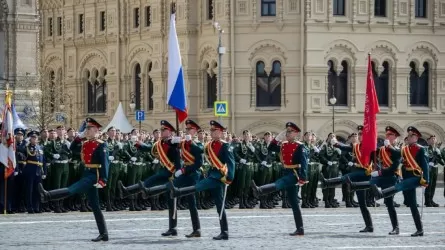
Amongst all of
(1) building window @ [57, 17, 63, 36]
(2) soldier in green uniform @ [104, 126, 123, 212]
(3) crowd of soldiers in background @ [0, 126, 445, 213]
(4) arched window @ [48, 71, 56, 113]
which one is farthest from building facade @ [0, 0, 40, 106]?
(1) building window @ [57, 17, 63, 36]

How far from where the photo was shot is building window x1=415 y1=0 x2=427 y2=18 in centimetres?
6700

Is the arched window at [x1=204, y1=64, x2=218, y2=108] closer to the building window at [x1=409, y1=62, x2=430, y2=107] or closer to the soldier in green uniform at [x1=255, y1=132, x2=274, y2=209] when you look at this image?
the building window at [x1=409, y1=62, x2=430, y2=107]

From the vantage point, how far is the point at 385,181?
25156 mm

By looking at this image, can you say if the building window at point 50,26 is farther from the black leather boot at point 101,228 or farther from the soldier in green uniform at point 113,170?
the black leather boot at point 101,228

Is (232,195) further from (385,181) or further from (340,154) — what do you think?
(385,181)

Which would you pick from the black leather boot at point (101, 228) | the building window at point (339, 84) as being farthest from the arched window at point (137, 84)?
the black leather boot at point (101, 228)

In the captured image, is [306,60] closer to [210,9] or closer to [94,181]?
[210,9]

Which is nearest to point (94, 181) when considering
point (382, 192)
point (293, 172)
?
point (293, 172)

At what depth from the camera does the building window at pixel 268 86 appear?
65688mm

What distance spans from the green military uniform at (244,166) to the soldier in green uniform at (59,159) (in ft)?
15.0

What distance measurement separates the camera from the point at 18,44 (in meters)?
46.3

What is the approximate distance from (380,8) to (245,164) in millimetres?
33522

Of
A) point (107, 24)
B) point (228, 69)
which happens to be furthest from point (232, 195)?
point (107, 24)

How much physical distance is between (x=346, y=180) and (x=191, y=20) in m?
41.9
